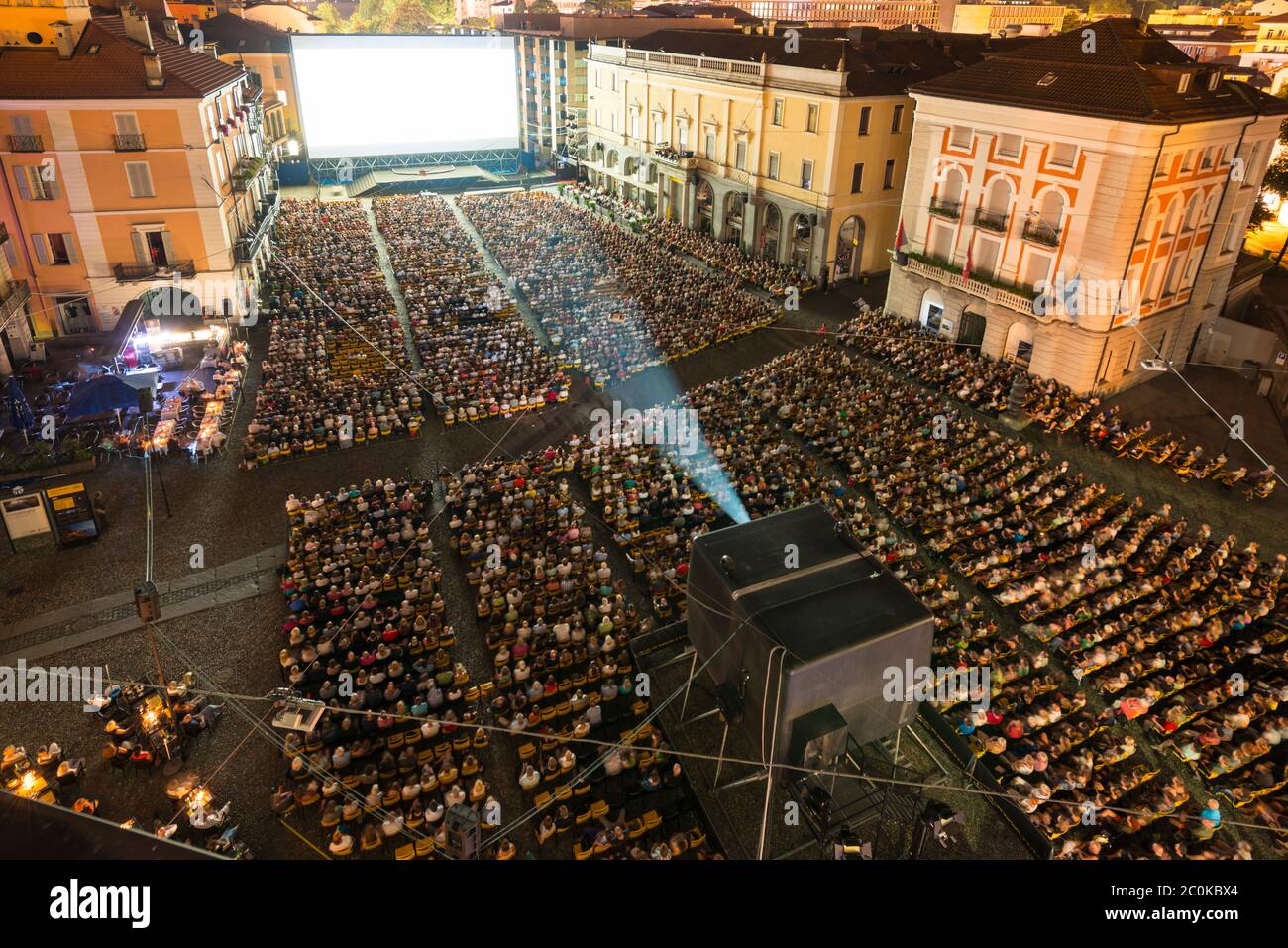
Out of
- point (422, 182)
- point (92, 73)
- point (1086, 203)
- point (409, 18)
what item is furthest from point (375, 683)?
point (409, 18)

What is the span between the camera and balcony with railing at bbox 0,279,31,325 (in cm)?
3519

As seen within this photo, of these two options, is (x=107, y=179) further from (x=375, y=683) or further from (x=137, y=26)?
(x=375, y=683)

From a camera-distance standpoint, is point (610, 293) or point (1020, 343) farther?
point (610, 293)

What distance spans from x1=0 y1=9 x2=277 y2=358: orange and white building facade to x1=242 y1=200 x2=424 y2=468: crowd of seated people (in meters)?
5.05

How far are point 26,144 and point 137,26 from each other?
8.18 metres

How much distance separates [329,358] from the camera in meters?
37.7

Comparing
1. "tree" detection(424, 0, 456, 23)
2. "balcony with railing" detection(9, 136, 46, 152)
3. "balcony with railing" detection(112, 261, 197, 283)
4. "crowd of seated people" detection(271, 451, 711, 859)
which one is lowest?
"crowd of seated people" detection(271, 451, 711, 859)

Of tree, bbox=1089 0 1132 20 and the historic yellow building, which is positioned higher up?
tree, bbox=1089 0 1132 20

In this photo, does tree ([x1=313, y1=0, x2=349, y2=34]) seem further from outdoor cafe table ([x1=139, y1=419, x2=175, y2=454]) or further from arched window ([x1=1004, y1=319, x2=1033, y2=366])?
arched window ([x1=1004, y1=319, x2=1033, y2=366])

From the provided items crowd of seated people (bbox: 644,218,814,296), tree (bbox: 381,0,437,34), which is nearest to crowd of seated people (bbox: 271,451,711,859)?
crowd of seated people (bbox: 644,218,814,296)

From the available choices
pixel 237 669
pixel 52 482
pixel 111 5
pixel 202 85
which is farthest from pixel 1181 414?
pixel 111 5

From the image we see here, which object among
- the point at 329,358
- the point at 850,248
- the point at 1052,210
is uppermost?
the point at 1052,210

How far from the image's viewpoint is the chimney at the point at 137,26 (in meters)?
38.1

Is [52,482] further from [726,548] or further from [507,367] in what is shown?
[726,548]
